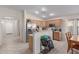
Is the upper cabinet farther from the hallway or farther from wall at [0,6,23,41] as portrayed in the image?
the hallway

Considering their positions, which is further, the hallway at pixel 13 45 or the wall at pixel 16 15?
the hallway at pixel 13 45

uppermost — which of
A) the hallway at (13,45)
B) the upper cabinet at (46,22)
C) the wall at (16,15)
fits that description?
the wall at (16,15)

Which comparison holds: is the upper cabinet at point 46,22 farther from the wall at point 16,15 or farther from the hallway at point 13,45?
the hallway at point 13,45

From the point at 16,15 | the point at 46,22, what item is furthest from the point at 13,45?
the point at 46,22

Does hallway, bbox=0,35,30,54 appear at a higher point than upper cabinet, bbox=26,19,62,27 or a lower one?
lower

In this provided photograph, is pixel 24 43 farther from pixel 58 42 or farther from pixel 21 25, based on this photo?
pixel 58 42

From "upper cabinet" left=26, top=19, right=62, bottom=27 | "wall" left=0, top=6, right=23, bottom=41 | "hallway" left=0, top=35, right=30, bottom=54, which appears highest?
"wall" left=0, top=6, right=23, bottom=41

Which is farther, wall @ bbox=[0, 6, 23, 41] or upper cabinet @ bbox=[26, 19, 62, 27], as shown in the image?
upper cabinet @ bbox=[26, 19, 62, 27]

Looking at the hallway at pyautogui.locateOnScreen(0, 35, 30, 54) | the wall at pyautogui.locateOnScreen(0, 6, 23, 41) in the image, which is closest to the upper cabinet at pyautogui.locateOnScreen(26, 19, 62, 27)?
the wall at pyautogui.locateOnScreen(0, 6, 23, 41)

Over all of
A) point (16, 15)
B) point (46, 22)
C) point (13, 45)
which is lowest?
point (13, 45)

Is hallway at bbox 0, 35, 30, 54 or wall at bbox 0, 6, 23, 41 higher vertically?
wall at bbox 0, 6, 23, 41

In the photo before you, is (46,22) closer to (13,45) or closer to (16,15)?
(16,15)

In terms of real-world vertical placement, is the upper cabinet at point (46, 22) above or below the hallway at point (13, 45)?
above

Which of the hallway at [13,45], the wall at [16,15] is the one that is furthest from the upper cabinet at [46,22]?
the hallway at [13,45]
